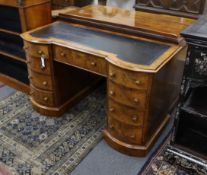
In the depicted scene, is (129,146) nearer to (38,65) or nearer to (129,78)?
(129,78)

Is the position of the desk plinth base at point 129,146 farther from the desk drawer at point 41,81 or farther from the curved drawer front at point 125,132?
the desk drawer at point 41,81

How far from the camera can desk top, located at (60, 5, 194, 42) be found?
1736 mm

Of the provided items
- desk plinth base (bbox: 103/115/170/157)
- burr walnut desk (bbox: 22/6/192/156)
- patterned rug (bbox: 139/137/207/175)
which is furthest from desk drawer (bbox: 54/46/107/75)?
patterned rug (bbox: 139/137/207/175)

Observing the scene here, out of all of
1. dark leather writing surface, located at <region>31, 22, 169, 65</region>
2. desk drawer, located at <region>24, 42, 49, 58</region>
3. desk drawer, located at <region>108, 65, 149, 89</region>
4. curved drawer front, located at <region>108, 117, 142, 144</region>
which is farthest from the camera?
desk drawer, located at <region>24, 42, 49, 58</region>

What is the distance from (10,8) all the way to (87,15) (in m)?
0.68

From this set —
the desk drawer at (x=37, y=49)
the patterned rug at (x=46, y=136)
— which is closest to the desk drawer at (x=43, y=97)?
the patterned rug at (x=46, y=136)

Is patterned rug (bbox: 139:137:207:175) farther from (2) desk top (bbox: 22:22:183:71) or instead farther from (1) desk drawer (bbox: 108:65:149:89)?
(2) desk top (bbox: 22:22:183:71)

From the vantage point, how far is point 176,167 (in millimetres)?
1663

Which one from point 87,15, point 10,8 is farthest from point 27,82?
point 87,15

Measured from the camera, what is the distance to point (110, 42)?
1729mm

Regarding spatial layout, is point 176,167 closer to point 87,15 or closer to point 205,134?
point 205,134

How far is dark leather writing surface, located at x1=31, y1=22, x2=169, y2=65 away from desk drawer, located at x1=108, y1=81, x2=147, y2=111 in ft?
0.58

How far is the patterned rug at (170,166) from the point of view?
5.33ft

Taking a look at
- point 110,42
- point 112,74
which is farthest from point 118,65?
point 110,42
